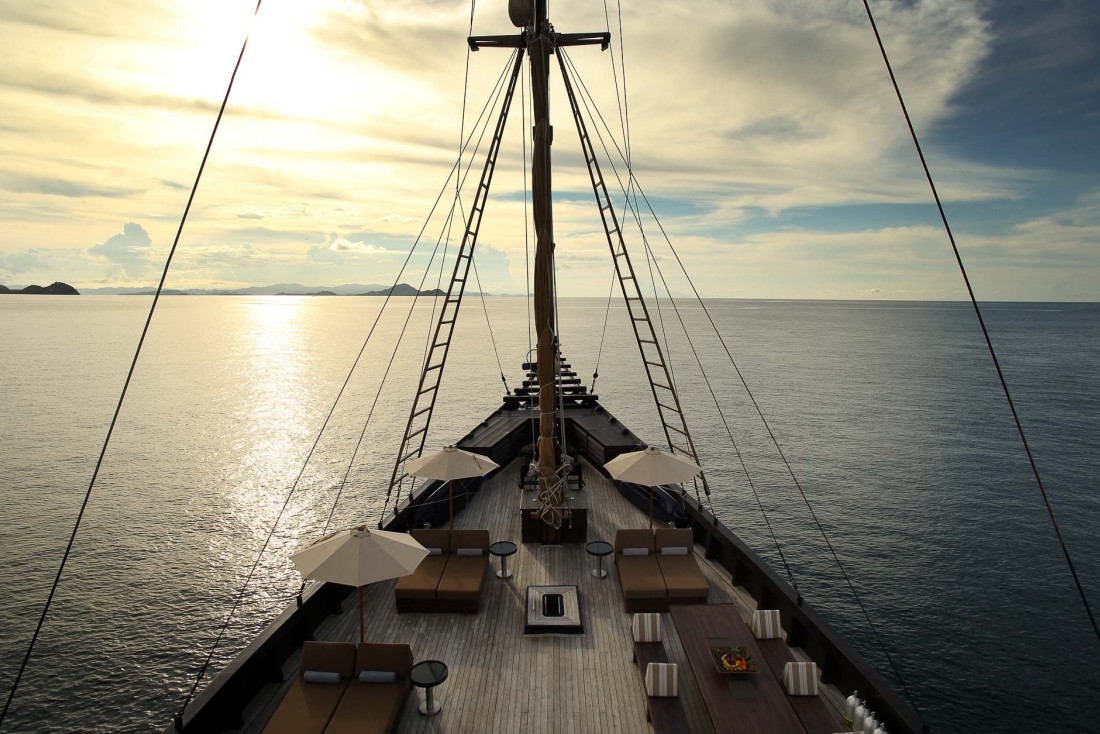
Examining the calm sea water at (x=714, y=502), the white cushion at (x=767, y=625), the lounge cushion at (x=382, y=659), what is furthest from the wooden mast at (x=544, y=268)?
the calm sea water at (x=714, y=502)

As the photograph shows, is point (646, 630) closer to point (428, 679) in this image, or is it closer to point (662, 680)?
point (662, 680)

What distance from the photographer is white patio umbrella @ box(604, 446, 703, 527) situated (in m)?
13.2

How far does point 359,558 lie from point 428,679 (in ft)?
7.39

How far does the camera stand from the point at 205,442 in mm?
47875

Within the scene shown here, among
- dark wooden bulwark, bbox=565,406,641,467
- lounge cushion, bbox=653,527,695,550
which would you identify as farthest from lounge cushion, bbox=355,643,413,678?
dark wooden bulwark, bbox=565,406,641,467

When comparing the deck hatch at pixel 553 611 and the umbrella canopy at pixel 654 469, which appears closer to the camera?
the deck hatch at pixel 553 611

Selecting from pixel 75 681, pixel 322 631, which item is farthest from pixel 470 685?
pixel 75 681

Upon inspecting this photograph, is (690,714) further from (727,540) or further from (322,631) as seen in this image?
(322,631)

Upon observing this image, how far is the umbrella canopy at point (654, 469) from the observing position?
43.3ft

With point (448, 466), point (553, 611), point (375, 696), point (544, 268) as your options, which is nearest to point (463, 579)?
point (553, 611)

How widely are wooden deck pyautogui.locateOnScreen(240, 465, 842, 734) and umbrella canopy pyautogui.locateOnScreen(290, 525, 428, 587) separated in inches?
88.5

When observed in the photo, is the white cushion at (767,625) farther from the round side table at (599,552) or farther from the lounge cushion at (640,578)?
the round side table at (599,552)

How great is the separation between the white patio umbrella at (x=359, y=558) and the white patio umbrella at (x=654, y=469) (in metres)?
5.45

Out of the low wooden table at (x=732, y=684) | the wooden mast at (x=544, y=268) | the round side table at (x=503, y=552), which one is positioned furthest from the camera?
the wooden mast at (x=544, y=268)
